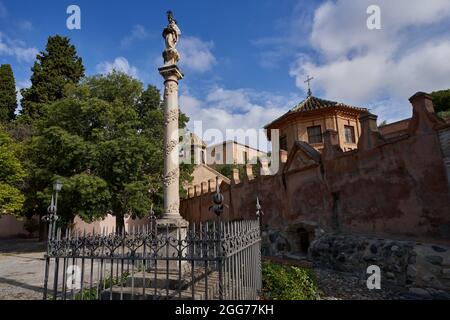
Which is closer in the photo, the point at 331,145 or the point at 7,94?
the point at 331,145

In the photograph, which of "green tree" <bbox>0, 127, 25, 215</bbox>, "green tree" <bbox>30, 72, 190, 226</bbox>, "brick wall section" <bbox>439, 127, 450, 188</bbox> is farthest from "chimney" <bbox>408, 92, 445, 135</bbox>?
"green tree" <bbox>0, 127, 25, 215</bbox>

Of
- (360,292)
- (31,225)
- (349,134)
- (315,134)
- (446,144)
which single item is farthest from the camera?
(31,225)

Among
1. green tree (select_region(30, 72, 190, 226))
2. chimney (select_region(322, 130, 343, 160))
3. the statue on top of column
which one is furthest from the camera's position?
green tree (select_region(30, 72, 190, 226))

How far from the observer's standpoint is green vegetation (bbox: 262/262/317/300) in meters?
6.68

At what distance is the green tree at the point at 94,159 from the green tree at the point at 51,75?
33.9ft

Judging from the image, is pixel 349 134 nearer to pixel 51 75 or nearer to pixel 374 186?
pixel 374 186

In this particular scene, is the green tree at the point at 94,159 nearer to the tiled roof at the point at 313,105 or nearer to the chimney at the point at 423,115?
the tiled roof at the point at 313,105

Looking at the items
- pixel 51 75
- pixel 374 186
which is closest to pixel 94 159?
pixel 374 186

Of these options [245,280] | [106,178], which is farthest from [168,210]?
[106,178]

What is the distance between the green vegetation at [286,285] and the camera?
6680mm

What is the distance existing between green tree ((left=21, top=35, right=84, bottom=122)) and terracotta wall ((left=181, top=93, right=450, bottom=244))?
2331 cm

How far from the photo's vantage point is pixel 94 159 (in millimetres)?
16391

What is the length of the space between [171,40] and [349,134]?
55.2 feet

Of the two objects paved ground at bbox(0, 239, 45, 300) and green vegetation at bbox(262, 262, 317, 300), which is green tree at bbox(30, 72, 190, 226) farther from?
green vegetation at bbox(262, 262, 317, 300)
